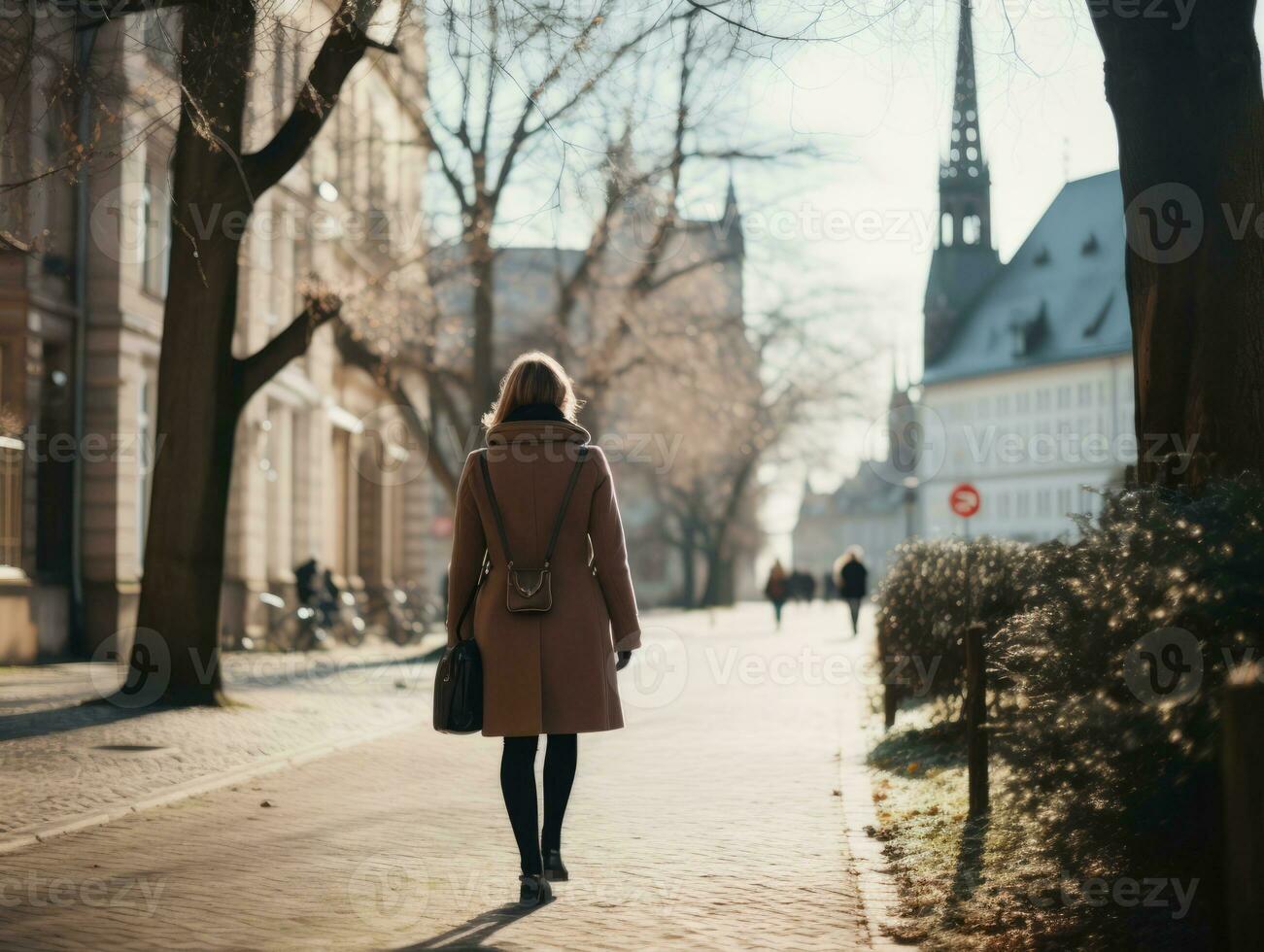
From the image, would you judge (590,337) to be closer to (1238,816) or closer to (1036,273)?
(1238,816)

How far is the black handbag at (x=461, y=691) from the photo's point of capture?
21.3ft

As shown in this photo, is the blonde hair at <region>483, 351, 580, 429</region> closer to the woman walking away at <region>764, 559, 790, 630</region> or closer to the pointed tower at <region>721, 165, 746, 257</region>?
the pointed tower at <region>721, 165, 746, 257</region>

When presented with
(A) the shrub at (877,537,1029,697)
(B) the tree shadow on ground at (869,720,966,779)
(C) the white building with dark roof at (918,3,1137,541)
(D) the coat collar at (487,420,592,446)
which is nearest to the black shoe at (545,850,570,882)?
(D) the coat collar at (487,420,592,446)

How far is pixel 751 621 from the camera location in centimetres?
5284

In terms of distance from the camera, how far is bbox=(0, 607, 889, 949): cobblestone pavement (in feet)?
19.8

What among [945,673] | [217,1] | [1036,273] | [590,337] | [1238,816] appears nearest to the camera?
[1238,816]

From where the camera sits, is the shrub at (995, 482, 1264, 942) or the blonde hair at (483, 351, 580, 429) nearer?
the shrub at (995, 482, 1264, 942)

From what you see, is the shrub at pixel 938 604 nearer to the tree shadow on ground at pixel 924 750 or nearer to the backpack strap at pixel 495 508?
the tree shadow on ground at pixel 924 750

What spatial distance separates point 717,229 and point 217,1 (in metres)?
19.5

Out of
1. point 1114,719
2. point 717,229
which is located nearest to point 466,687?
point 1114,719

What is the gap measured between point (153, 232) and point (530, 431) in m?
19.0

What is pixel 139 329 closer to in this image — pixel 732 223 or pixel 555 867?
pixel 732 223

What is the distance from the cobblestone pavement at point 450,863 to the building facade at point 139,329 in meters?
4.14

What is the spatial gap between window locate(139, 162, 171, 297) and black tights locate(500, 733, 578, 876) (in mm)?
18610
